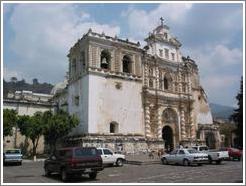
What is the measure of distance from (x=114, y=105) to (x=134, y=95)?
280 centimetres

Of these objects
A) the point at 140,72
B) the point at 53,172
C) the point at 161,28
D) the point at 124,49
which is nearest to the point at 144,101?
the point at 140,72

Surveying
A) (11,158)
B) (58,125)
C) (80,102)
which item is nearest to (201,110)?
(80,102)

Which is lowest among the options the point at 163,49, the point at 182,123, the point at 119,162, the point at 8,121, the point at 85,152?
the point at 119,162

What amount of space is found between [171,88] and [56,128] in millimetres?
15632

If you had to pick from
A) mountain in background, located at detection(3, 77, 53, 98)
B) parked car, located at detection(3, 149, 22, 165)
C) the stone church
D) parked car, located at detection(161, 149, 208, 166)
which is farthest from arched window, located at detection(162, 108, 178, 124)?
mountain in background, located at detection(3, 77, 53, 98)

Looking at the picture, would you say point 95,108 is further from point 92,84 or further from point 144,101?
point 144,101

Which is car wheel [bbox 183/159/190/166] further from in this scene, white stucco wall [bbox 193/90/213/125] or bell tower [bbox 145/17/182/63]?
white stucco wall [bbox 193/90/213/125]

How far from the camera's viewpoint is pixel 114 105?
39.7m

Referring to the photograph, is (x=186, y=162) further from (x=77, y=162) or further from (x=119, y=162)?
(x=77, y=162)

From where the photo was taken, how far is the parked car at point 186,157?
82.7 feet

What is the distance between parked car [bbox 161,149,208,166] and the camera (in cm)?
2522

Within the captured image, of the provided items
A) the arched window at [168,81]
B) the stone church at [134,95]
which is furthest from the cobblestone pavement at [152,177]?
the arched window at [168,81]

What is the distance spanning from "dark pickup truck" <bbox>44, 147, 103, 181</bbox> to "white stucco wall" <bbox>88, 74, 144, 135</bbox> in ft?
64.6

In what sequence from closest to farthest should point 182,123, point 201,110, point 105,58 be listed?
point 105,58, point 182,123, point 201,110
